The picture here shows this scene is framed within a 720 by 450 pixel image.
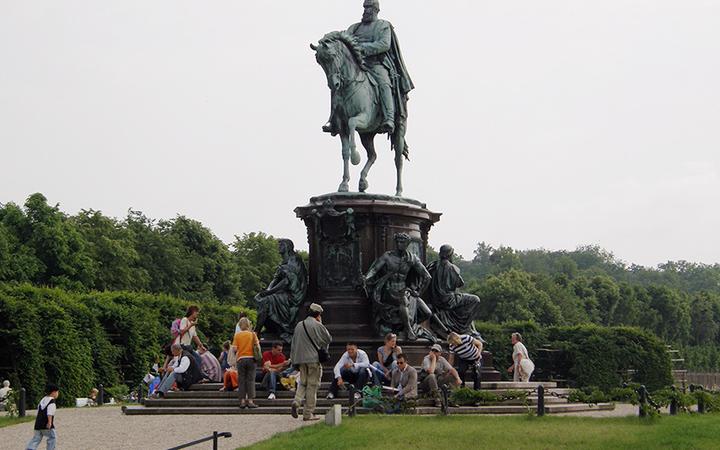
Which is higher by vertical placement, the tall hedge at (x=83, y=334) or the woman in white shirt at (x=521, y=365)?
the tall hedge at (x=83, y=334)

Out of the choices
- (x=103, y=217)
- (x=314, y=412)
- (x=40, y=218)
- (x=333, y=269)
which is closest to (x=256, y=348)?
(x=314, y=412)

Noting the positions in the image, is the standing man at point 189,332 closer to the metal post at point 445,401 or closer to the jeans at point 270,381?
the jeans at point 270,381

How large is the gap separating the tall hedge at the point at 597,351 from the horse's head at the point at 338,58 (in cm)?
2169

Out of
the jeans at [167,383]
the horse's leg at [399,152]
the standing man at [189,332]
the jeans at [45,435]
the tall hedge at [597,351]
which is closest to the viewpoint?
the jeans at [45,435]

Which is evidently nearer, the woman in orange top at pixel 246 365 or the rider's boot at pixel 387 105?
the woman in orange top at pixel 246 365

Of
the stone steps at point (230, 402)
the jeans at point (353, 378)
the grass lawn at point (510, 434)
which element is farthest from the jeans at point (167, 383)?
the grass lawn at point (510, 434)

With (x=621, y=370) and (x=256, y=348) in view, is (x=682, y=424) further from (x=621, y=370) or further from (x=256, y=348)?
(x=621, y=370)

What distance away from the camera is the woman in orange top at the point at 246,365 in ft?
66.4

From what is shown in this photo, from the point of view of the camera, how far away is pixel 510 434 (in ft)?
50.9

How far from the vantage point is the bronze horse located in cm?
2500

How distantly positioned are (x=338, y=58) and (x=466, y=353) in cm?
686

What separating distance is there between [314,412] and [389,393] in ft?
5.52

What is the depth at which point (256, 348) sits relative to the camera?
67.2 ft

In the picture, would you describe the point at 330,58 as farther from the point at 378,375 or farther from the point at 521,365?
the point at 521,365
